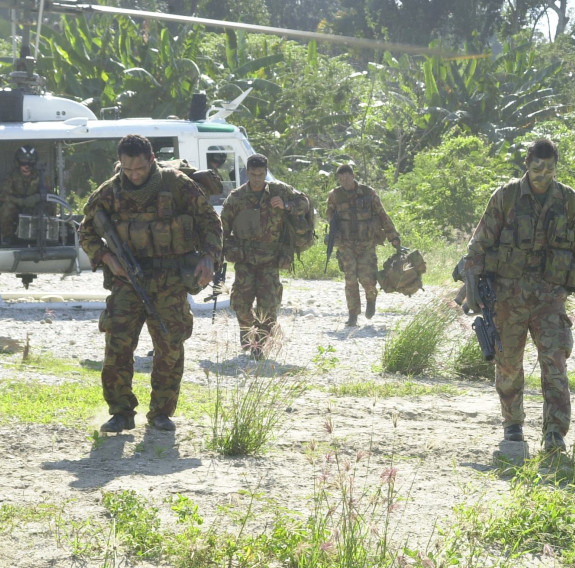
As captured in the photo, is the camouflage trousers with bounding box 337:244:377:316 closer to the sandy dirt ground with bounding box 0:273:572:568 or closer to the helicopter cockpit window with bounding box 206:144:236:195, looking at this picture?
the helicopter cockpit window with bounding box 206:144:236:195

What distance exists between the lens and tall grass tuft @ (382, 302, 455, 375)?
28.5 feet

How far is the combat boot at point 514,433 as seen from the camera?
5973 millimetres

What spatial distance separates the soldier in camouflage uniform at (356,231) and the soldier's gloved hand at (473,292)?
5502 millimetres

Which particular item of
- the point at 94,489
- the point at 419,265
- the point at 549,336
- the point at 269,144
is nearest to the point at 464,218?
the point at 269,144

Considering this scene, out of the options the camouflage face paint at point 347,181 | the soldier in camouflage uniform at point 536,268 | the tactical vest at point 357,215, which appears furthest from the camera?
the tactical vest at point 357,215

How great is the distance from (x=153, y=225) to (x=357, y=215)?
5.73 metres

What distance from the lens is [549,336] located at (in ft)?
18.6

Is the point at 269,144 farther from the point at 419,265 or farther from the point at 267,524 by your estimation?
the point at 267,524

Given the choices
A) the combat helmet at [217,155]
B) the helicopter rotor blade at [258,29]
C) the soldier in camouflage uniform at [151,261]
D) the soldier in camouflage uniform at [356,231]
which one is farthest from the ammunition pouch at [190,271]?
the combat helmet at [217,155]

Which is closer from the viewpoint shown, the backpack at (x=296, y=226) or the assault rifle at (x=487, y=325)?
the assault rifle at (x=487, y=325)

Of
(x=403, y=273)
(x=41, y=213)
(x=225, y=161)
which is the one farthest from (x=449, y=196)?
(x=41, y=213)

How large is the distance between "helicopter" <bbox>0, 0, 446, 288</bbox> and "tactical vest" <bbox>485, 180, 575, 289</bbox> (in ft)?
17.8

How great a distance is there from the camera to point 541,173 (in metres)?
5.62

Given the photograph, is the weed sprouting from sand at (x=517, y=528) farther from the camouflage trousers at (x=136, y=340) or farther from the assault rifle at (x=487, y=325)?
the camouflage trousers at (x=136, y=340)
